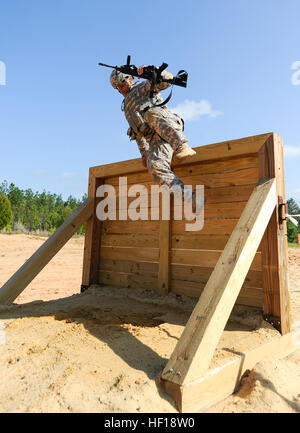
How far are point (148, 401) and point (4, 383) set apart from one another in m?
0.83

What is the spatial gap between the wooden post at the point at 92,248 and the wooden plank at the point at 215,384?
7.94ft

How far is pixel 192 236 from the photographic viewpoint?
3096 millimetres

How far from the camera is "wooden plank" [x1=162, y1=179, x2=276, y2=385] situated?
1.48 metres

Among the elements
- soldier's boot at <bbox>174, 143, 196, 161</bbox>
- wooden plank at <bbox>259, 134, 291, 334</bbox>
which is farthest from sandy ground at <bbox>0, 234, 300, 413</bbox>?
soldier's boot at <bbox>174, 143, 196, 161</bbox>

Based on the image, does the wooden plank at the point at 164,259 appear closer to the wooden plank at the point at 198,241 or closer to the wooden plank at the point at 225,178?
the wooden plank at the point at 198,241

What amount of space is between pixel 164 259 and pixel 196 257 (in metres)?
0.39

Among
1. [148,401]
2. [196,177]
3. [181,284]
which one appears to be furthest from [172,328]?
[196,177]

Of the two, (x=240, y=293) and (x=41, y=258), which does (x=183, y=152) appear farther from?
(x=41, y=258)

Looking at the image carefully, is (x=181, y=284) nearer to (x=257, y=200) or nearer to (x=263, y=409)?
(x=257, y=200)

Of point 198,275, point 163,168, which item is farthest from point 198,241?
point 163,168

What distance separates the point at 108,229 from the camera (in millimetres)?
3984

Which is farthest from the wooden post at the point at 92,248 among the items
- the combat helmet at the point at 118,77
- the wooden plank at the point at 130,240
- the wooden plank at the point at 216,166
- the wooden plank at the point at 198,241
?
the combat helmet at the point at 118,77

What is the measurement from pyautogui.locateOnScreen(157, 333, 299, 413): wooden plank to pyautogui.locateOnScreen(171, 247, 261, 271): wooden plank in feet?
2.81

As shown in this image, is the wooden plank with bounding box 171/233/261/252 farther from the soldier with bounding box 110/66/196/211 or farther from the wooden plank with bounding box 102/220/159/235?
the soldier with bounding box 110/66/196/211
